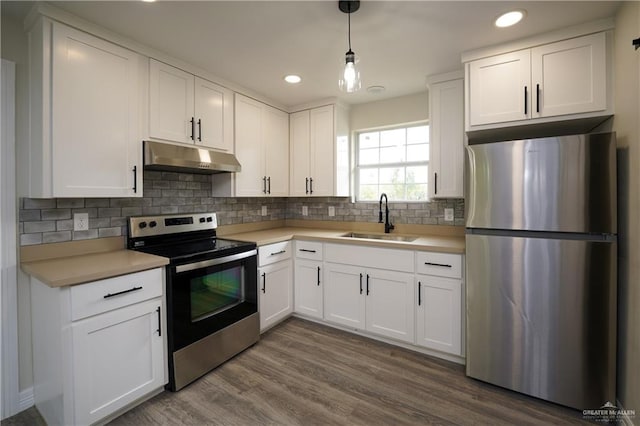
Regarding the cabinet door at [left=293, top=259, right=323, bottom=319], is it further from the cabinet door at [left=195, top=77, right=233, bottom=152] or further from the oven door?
the cabinet door at [left=195, top=77, right=233, bottom=152]

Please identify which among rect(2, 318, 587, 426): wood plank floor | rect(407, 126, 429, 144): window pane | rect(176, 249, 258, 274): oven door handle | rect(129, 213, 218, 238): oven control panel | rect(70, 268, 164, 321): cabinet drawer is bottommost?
rect(2, 318, 587, 426): wood plank floor

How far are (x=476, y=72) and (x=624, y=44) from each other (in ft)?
2.52

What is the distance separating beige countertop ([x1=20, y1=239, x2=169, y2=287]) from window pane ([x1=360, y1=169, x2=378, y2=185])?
2.37 m

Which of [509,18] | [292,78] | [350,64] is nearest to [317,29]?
[350,64]

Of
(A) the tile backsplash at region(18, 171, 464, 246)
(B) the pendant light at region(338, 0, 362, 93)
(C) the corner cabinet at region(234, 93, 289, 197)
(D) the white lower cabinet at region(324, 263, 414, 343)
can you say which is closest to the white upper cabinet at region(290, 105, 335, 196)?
(C) the corner cabinet at region(234, 93, 289, 197)

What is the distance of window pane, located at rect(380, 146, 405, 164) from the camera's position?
10.9 ft

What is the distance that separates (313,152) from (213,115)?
3.85 ft

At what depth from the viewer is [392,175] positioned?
3.37 metres

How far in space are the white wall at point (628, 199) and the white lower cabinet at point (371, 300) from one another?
1.24m

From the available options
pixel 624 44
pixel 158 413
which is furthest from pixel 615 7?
pixel 158 413

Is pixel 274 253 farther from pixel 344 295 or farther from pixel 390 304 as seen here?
pixel 390 304

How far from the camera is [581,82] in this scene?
187 centimetres

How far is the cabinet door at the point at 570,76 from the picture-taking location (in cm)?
182

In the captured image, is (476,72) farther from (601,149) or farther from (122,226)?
(122,226)
